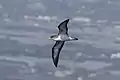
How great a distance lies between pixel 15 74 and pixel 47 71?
367 millimetres

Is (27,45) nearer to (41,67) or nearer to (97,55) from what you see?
(41,67)

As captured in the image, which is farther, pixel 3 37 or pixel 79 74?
pixel 3 37

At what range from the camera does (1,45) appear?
15.4 ft

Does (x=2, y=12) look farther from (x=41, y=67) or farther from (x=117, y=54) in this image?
(x=117, y=54)

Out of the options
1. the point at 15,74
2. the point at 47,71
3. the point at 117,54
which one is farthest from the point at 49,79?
the point at 117,54

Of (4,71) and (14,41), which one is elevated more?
(14,41)

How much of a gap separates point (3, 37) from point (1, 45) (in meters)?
0.09

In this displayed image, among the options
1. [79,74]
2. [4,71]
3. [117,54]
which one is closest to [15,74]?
[4,71]

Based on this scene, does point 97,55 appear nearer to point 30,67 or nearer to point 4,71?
point 30,67

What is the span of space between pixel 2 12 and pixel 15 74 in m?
0.69

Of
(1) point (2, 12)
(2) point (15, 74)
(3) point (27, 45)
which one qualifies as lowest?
(2) point (15, 74)

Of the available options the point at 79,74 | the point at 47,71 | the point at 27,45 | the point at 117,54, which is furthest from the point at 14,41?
the point at 117,54

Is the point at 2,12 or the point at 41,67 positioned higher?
the point at 2,12

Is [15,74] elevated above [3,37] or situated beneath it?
situated beneath
